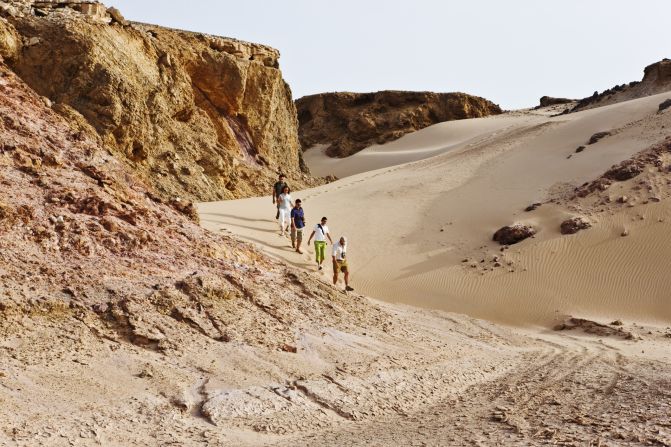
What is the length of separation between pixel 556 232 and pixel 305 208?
6.52 meters

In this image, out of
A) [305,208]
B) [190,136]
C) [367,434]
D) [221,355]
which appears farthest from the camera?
[190,136]

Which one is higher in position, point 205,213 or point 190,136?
point 190,136

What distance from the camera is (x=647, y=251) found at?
1349 cm

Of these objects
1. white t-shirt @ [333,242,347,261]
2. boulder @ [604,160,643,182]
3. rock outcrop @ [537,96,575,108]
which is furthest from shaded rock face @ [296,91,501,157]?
white t-shirt @ [333,242,347,261]

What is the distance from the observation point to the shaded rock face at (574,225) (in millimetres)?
14641

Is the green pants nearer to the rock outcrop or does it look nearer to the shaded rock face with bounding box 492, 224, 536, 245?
the shaded rock face with bounding box 492, 224, 536, 245

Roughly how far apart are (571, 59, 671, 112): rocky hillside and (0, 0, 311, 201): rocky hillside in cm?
2220

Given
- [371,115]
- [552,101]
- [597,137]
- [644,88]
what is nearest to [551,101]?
[552,101]

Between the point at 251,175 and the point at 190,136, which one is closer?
the point at 190,136

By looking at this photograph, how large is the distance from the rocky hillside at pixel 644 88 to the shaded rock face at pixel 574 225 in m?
25.2

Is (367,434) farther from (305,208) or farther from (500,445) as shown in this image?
(305,208)

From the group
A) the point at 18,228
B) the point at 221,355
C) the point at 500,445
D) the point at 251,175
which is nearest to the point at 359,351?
the point at 221,355

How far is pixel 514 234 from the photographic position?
48.7ft

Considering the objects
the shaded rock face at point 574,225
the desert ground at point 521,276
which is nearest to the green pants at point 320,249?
the desert ground at point 521,276
